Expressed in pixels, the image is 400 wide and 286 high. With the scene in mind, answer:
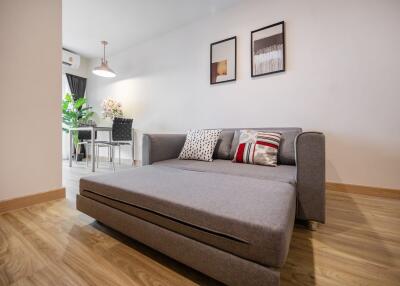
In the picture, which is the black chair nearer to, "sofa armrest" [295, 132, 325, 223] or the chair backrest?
the chair backrest

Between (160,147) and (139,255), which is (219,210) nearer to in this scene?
(139,255)

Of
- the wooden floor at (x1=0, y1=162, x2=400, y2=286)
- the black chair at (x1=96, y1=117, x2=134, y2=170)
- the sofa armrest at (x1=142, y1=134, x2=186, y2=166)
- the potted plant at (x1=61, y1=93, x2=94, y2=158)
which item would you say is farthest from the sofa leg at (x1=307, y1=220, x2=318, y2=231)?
the potted plant at (x1=61, y1=93, x2=94, y2=158)

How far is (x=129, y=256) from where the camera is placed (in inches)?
35.5

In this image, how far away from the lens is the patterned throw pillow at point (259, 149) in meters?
1.55

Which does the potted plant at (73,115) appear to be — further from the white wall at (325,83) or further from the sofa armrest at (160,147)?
the sofa armrest at (160,147)

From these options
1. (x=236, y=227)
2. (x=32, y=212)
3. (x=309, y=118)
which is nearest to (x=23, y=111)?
(x=32, y=212)

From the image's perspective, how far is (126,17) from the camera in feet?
8.86

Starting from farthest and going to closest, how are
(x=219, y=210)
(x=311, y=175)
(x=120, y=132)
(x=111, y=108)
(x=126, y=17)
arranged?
(x=111, y=108) < (x=120, y=132) < (x=126, y=17) < (x=311, y=175) < (x=219, y=210)

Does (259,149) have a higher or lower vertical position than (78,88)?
lower

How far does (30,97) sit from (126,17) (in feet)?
6.35

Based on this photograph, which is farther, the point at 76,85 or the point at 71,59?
the point at 76,85

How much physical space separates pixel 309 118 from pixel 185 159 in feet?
4.80

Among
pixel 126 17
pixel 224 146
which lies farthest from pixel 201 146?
pixel 126 17

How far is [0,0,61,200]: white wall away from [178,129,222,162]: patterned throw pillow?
128cm
